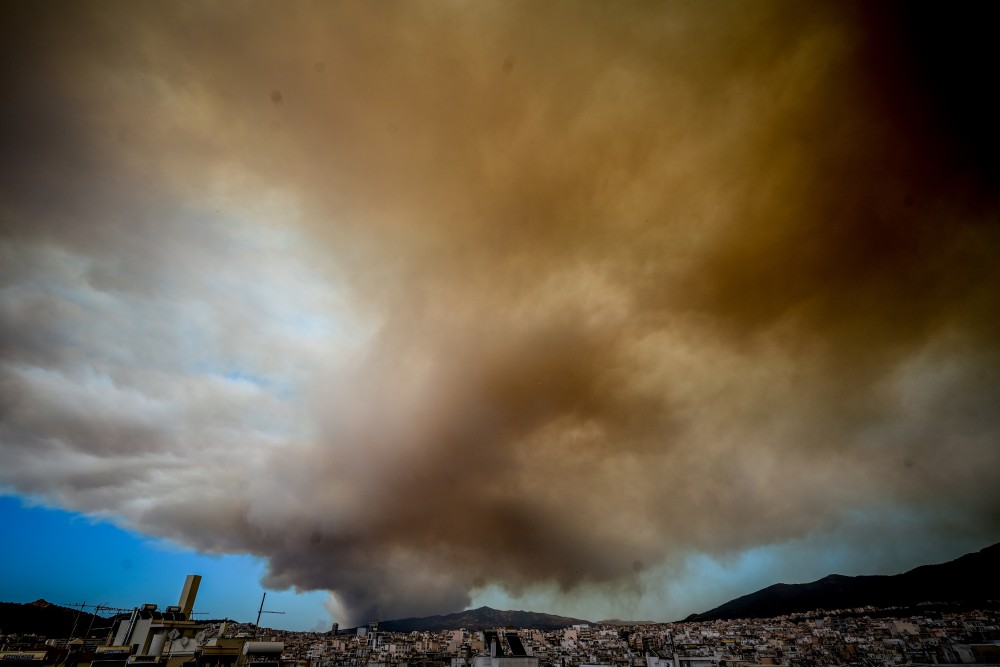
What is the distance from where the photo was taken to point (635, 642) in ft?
254

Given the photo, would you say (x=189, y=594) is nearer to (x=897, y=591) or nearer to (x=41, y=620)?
(x=41, y=620)

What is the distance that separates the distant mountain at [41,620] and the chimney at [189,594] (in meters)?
49.8

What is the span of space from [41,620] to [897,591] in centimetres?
19794

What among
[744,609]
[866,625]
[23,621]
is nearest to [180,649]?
[23,621]

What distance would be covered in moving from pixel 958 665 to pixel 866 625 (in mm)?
56610

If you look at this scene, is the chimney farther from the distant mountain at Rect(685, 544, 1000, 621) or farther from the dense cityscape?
the distant mountain at Rect(685, 544, 1000, 621)

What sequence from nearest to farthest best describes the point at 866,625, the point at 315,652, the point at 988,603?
the point at 315,652
the point at 866,625
the point at 988,603

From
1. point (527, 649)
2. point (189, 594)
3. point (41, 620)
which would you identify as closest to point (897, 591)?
point (527, 649)

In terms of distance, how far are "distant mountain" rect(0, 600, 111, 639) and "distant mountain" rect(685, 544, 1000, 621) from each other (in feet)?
550

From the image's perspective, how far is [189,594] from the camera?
117 feet

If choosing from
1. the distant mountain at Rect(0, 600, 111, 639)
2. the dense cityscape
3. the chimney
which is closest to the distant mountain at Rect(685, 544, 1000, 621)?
the dense cityscape

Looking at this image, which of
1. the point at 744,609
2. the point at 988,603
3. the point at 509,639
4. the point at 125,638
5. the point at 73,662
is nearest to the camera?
the point at 125,638

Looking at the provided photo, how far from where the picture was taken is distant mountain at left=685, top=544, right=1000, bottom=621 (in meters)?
101

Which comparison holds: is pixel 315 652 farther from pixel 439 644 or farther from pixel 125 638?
pixel 125 638
